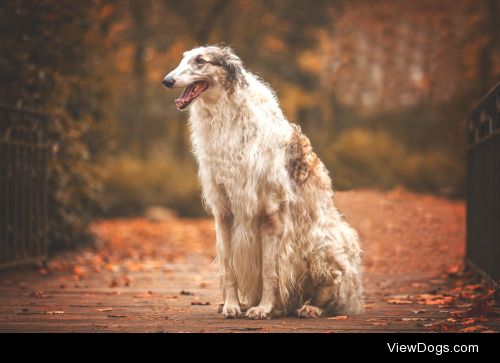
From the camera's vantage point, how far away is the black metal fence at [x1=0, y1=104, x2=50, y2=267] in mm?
7758

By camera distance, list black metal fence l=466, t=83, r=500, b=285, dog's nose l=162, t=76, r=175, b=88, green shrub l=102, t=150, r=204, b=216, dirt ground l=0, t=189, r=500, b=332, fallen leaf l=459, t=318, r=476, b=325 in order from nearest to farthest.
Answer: fallen leaf l=459, t=318, r=476, b=325 → dirt ground l=0, t=189, r=500, b=332 → dog's nose l=162, t=76, r=175, b=88 → black metal fence l=466, t=83, r=500, b=285 → green shrub l=102, t=150, r=204, b=216

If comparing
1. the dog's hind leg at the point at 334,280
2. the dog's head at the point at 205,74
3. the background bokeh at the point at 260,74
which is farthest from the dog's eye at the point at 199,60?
the background bokeh at the point at 260,74

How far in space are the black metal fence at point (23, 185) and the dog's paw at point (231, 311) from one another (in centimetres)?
337

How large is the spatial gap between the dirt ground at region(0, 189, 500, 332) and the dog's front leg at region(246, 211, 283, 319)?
172mm

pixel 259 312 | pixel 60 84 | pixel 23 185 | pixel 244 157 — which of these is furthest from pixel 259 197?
pixel 60 84

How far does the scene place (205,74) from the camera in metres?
5.16

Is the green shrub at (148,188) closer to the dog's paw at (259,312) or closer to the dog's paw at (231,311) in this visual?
the dog's paw at (231,311)

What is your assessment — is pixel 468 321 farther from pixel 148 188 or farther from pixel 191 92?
pixel 148 188

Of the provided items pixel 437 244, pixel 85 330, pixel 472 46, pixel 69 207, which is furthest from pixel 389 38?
pixel 85 330

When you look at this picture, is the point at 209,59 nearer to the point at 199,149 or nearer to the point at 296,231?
the point at 199,149

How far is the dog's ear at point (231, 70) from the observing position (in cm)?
522

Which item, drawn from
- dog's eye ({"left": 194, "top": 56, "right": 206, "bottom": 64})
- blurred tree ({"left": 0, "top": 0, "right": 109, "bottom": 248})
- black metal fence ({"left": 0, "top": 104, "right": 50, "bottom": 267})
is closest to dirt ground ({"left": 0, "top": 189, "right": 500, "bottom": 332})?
black metal fence ({"left": 0, "top": 104, "right": 50, "bottom": 267})

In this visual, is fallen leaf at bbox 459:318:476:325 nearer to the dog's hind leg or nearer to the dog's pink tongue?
the dog's hind leg

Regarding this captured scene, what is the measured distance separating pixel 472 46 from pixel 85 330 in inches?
513
